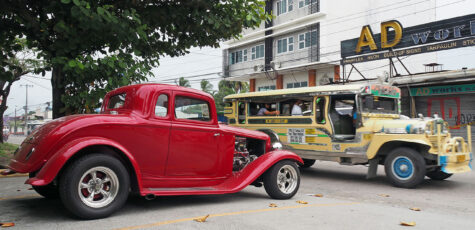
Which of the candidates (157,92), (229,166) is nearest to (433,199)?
(229,166)

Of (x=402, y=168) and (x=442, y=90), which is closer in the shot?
(x=402, y=168)

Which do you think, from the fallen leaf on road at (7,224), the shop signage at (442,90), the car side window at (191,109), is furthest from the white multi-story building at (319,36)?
the fallen leaf on road at (7,224)

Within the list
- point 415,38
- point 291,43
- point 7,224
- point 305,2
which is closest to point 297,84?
point 291,43

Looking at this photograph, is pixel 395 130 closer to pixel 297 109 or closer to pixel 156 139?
pixel 297 109

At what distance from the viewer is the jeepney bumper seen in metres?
7.96

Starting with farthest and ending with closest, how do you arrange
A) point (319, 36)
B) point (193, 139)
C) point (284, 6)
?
point (284, 6) < point (319, 36) < point (193, 139)

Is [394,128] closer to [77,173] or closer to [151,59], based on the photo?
[151,59]

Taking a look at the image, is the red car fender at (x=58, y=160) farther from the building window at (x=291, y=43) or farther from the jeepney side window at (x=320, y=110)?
the building window at (x=291, y=43)

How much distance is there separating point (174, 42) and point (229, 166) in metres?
4.65

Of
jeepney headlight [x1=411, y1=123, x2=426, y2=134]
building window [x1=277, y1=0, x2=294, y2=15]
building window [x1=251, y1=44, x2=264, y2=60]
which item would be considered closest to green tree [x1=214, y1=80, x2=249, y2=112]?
building window [x1=251, y1=44, x2=264, y2=60]

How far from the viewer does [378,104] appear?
9477 mm

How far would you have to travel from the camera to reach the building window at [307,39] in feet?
83.1

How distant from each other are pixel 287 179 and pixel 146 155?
2.60 m

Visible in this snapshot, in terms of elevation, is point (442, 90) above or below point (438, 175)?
above
